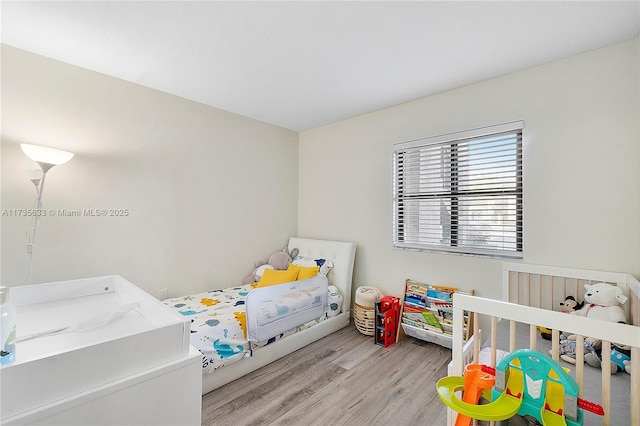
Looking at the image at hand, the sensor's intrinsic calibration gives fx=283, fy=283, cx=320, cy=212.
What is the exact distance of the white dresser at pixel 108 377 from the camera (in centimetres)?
72

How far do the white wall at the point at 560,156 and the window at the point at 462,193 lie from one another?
0.08 metres

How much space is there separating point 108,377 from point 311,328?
2.08 metres

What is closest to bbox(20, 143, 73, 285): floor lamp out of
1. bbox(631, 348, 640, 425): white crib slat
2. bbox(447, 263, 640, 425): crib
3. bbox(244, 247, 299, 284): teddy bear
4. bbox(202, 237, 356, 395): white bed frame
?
bbox(202, 237, 356, 395): white bed frame

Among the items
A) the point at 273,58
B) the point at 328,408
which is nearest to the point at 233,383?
the point at 328,408

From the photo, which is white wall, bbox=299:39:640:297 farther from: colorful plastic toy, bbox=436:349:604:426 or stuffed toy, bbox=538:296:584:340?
colorful plastic toy, bbox=436:349:604:426

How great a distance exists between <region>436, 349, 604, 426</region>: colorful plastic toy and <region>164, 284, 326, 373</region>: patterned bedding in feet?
4.94

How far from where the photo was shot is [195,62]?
7.09ft

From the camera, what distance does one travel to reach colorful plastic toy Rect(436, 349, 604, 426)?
37.9 inches

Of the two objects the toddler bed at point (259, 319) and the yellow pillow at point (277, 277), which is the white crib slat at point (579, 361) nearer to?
the toddler bed at point (259, 319)

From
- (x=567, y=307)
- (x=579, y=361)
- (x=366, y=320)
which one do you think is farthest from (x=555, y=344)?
(x=366, y=320)

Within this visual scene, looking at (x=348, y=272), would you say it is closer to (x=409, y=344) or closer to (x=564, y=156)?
(x=409, y=344)

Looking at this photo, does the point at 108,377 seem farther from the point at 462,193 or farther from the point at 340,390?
the point at 462,193

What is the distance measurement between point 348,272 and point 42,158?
2.71 m

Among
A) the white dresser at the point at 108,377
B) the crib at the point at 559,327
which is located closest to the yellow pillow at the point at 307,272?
the crib at the point at 559,327
